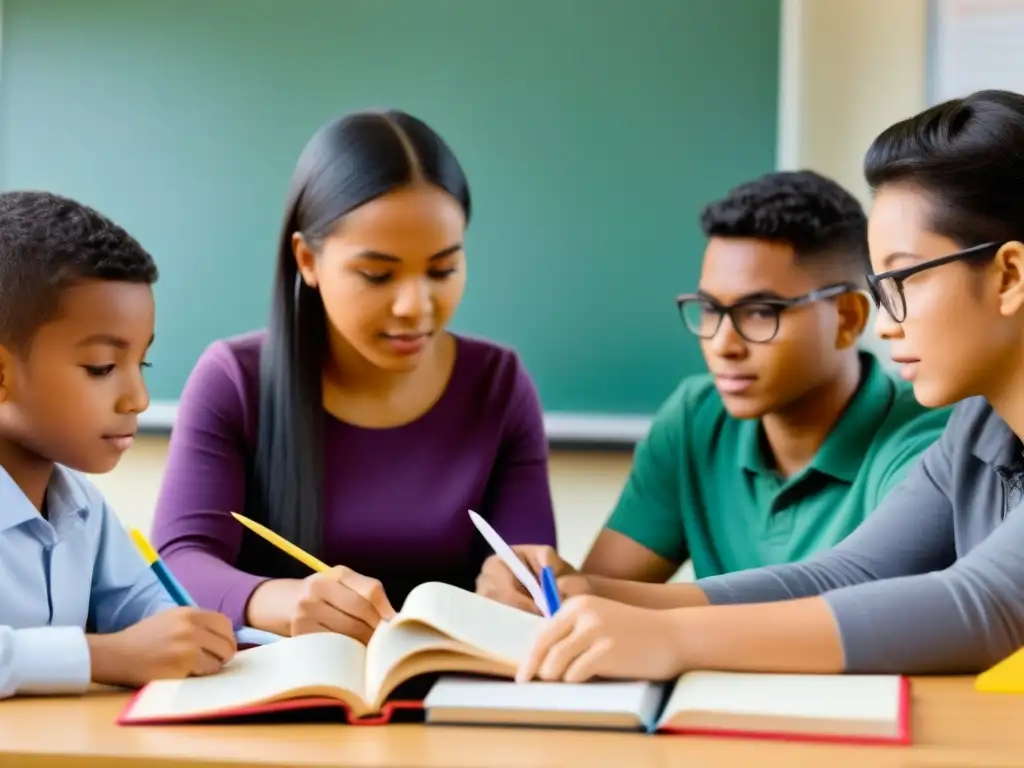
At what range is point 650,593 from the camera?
124cm

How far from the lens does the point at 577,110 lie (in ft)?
7.91

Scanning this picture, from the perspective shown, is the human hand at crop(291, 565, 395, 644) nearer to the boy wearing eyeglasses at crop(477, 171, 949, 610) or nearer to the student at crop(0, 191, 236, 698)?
the student at crop(0, 191, 236, 698)

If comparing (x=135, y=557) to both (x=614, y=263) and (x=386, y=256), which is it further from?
(x=614, y=263)

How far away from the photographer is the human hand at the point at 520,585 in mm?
1230

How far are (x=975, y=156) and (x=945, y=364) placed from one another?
0.64 feet

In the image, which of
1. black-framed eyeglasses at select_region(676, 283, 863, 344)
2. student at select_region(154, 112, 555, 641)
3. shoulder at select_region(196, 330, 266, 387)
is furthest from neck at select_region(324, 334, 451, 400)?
black-framed eyeglasses at select_region(676, 283, 863, 344)

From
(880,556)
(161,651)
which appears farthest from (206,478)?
(880,556)

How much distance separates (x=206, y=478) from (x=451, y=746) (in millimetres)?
890

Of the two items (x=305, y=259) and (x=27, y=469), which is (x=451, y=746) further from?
(x=305, y=259)

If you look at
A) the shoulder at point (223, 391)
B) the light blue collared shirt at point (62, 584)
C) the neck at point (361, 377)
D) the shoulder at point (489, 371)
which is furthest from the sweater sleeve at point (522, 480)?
the light blue collared shirt at point (62, 584)

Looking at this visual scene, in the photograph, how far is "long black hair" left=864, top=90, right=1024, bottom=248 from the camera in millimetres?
1126

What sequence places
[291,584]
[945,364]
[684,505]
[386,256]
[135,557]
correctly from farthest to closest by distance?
[684,505] → [386,256] → [291,584] → [135,557] → [945,364]

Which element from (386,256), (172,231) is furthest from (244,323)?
(386,256)

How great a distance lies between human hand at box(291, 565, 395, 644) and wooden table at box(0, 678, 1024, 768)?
0.31 metres
